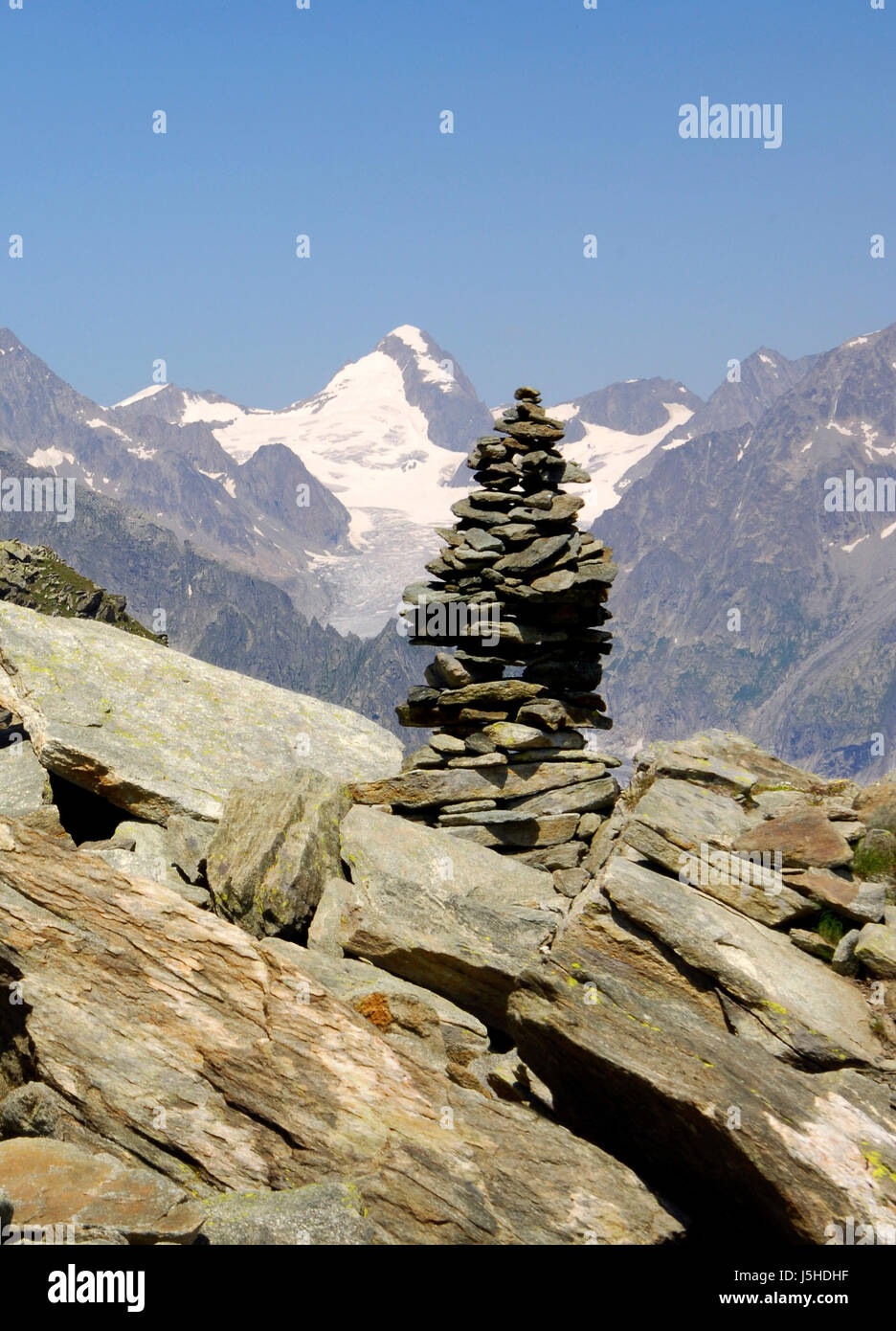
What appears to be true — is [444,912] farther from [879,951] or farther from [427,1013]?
[879,951]

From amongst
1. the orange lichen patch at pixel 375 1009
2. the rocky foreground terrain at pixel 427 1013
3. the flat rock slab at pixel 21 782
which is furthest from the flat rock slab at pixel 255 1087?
the flat rock slab at pixel 21 782

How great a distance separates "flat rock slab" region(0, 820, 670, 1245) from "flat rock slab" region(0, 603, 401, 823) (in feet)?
16.4

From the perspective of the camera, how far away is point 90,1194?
36.4ft

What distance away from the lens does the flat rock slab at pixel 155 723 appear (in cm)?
2122

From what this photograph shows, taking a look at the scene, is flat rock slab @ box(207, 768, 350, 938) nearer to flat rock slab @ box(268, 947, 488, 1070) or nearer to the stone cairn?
flat rock slab @ box(268, 947, 488, 1070)

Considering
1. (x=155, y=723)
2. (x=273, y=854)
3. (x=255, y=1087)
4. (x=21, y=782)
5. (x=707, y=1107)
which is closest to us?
(x=707, y=1107)

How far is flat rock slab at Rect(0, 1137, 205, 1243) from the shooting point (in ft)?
35.0

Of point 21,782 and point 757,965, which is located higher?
point 21,782

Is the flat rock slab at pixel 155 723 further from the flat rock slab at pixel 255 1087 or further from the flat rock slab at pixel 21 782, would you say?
the flat rock slab at pixel 255 1087

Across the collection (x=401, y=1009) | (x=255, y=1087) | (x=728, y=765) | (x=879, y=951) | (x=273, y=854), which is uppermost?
(x=728, y=765)

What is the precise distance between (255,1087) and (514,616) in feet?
42.7

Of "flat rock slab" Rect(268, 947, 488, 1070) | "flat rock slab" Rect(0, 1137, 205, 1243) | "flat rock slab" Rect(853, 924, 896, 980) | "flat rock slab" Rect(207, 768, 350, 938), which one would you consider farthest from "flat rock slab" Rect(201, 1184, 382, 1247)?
"flat rock slab" Rect(853, 924, 896, 980)

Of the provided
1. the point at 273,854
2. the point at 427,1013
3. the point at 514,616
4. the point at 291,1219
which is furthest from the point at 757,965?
the point at 514,616
